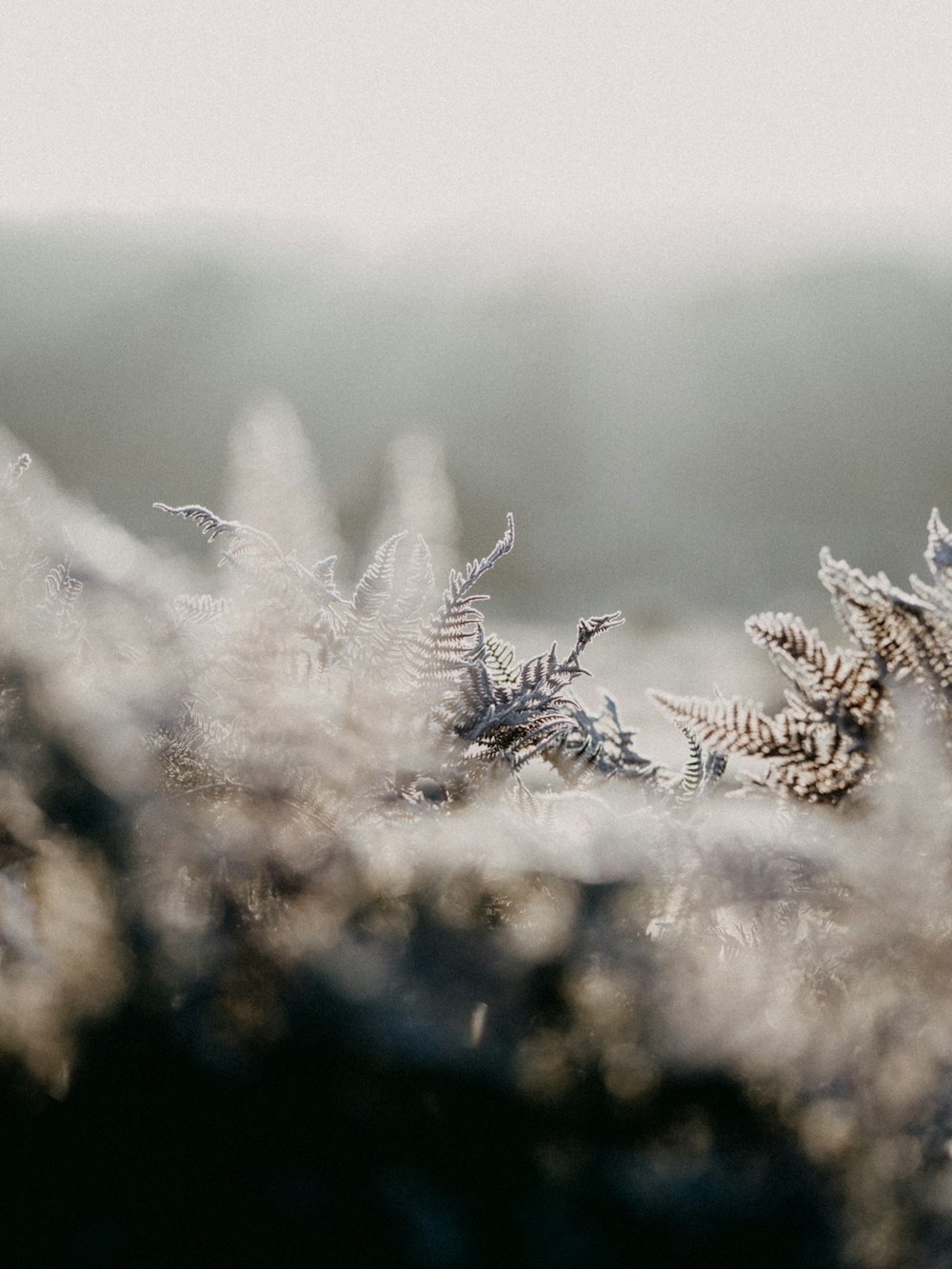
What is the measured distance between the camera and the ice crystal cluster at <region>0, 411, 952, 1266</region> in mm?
661

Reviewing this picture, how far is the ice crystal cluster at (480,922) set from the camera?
0.66 m

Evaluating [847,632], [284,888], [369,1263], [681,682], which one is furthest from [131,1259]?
[681,682]

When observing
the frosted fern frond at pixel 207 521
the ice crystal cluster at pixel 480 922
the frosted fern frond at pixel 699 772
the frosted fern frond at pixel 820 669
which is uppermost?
the frosted fern frond at pixel 820 669

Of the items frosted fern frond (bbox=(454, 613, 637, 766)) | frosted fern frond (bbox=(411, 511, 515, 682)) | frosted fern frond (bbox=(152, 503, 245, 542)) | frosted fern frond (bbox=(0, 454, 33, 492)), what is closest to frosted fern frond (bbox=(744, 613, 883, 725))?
frosted fern frond (bbox=(454, 613, 637, 766))

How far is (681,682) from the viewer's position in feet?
4.08

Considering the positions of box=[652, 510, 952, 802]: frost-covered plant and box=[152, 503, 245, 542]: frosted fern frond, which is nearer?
box=[652, 510, 952, 802]: frost-covered plant

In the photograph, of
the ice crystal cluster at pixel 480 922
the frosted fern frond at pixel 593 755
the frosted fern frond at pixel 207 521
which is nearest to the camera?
the ice crystal cluster at pixel 480 922

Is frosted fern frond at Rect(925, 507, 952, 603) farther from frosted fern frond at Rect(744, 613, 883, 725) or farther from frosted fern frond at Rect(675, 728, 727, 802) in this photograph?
frosted fern frond at Rect(675, 728, 727, 802)

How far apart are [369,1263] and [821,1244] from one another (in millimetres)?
322

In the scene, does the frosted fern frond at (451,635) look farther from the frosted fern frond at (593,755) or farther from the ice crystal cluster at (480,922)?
the frosted fern frond at (593,755)

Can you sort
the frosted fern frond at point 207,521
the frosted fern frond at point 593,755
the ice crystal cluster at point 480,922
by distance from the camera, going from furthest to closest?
the frosted fern frond at point 593,755, the frosted fern frond at point 207,521, the ice crystal cluster at point 480,922

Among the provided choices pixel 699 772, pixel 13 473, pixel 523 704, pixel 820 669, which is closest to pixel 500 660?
pixel 523 704

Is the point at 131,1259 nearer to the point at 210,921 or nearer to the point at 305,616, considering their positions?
the point at 210,921

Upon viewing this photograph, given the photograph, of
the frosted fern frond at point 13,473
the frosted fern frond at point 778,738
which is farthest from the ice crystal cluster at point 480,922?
the frosted fern frond at point 13,473
